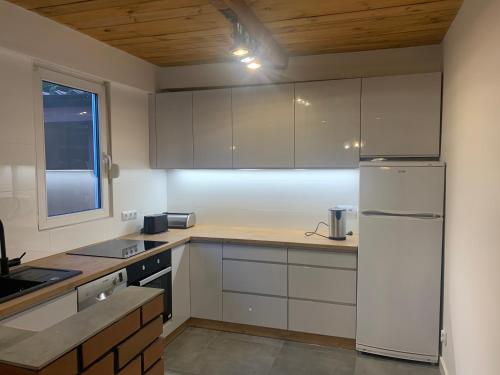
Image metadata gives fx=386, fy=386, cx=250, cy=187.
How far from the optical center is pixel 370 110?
122 inches

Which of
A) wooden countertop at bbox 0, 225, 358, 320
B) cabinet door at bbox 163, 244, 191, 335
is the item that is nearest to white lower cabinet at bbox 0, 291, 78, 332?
wooden countertop at bbox 0, 225, 358, 320

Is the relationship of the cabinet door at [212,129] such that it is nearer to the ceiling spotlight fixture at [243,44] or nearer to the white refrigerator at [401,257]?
the ceiling spotlight fixture at [243,44]

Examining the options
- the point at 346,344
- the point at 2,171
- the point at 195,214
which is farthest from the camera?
the point at 195,214

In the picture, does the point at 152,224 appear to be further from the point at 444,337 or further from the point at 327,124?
the point at 444,337

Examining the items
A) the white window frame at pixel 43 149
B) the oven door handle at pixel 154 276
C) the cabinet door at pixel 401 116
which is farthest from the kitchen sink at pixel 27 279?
the cabinet door at pixel 401 116

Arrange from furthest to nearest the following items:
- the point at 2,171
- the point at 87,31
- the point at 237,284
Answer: the point at 237,284 < the point at 87,31 < the point at 2,171

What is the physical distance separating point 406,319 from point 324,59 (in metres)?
2.22

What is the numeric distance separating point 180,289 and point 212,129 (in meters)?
1.45

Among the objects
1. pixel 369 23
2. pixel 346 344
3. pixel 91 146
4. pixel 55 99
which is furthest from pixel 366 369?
pixel 55 99

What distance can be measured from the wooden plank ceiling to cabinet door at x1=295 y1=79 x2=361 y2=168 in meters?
0.35

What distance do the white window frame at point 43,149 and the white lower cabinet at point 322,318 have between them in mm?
1765

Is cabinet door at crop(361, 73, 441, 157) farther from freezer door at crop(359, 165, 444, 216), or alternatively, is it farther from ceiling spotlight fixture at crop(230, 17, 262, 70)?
ceiling spotlight fixture at crop(230, 17, 262, 70)

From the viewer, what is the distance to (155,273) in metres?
2.91

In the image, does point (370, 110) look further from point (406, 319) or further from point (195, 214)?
point (195, 214)
